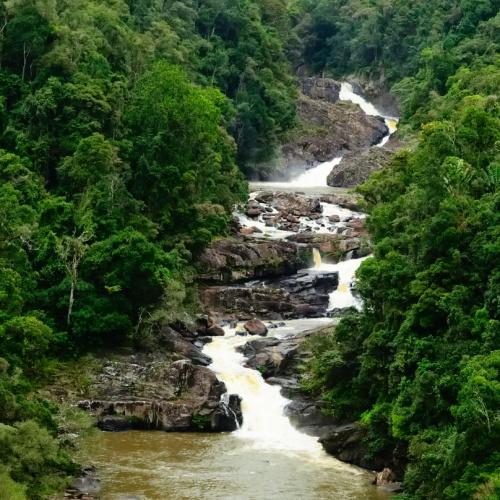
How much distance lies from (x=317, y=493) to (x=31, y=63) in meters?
37.6

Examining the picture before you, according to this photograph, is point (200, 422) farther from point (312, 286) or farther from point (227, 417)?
point (312, 286)

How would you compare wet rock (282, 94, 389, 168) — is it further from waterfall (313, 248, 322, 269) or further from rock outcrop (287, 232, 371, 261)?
waterfall (313, 248, 322, 269)

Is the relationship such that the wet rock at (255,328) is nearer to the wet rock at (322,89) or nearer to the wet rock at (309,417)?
the wet rock at (309,417)

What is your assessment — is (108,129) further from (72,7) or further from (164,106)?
(72,7)

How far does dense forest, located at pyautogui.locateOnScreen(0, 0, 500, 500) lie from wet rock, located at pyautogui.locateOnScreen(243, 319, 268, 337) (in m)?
3.36

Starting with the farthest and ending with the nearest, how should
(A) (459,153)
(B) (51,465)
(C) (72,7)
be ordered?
(C) (72,7), (A) (459,153), (B) (51,465)

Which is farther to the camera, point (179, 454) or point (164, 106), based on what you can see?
point (164, 106)

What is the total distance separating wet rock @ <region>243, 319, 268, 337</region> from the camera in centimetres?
4747

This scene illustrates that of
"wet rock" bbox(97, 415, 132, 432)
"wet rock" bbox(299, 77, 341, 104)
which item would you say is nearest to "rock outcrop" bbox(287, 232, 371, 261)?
"wet rock" bbox(97, 415, 132, 432)

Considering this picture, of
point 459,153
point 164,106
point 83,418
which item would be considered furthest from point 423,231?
point 164,106

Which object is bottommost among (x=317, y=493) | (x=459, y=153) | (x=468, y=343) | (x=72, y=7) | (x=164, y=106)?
(x=317, y=493)

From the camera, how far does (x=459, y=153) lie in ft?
134

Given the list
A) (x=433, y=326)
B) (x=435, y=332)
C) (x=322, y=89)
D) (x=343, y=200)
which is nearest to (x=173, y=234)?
(x=343, y=200)

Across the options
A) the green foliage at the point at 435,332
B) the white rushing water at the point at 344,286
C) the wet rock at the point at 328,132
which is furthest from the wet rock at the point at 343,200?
the green foliage at the point at 435,332
